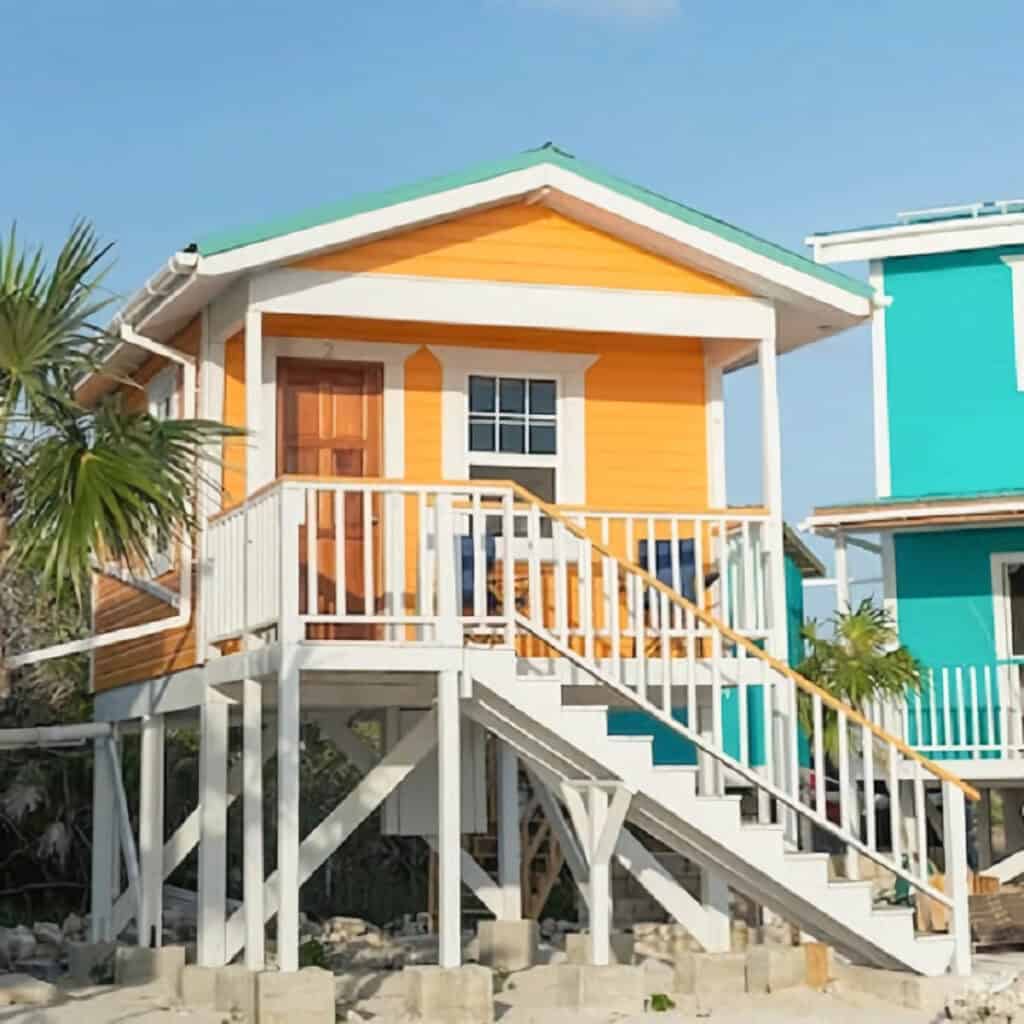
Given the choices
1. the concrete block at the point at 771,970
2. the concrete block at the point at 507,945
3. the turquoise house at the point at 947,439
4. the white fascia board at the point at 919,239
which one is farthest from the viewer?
the white fascia board at the point at 919,239

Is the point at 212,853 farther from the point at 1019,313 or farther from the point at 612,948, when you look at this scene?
the point at 1019,313

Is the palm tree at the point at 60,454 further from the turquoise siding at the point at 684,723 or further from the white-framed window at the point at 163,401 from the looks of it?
the turquoise siding at the point at 684,723

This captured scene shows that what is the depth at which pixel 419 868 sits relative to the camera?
23.6 m

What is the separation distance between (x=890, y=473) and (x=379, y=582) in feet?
28.2

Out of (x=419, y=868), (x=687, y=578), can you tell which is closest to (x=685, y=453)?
(x=687, y=578)

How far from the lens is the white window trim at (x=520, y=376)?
15.3 m

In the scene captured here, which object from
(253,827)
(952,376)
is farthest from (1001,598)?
(253,827)

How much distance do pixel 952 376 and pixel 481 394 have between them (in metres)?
7.75

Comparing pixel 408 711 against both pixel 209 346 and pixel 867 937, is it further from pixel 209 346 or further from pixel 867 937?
pixel 867 937

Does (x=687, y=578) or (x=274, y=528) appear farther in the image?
(x=687, y=578)

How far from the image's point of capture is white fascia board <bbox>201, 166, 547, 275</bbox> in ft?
44.3

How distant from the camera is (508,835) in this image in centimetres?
1666

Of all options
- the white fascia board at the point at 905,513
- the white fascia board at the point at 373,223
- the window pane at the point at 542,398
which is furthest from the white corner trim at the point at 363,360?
the white fascia board at the point at 905,513

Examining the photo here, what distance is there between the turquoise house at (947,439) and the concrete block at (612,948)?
223 inches
